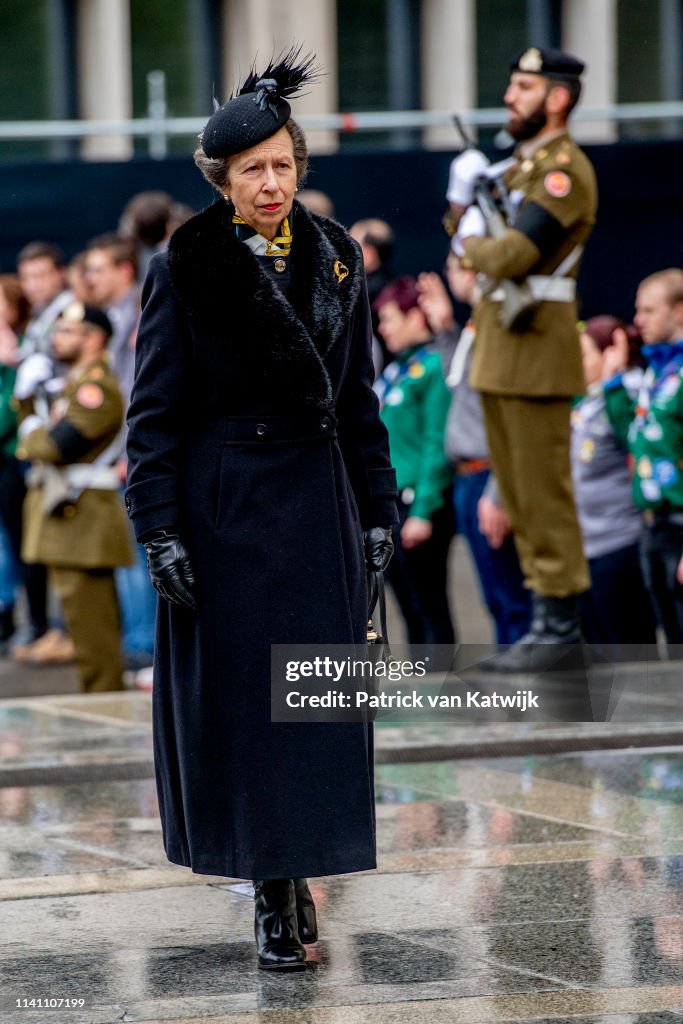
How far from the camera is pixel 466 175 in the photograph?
8086 mm

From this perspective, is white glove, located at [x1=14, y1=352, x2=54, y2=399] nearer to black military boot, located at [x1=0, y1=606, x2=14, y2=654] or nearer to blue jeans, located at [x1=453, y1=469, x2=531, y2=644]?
black military boot, located at [x1=0, y1=606, x2=14, y2=654]

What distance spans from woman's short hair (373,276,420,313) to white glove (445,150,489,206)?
3.03ft

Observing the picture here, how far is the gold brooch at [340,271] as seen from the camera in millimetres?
4746

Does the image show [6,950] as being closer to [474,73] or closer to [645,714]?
[645,714]

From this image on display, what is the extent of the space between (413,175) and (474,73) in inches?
89.1

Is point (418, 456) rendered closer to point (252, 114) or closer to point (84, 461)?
point (84, 461)

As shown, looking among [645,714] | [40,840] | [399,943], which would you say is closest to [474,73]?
[645,714]

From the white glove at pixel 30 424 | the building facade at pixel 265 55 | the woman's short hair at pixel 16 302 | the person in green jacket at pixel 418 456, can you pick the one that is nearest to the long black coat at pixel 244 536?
the person in green jacket at pixel 418 456

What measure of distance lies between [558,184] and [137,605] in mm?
3452

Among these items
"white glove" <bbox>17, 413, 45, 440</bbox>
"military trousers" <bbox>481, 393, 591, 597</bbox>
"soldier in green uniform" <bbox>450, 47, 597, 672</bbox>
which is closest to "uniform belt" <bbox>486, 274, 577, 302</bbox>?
"soldier in green uniform" <bbox>450, 47, 597, 672</bbox>

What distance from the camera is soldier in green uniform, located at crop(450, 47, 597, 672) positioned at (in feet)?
25.8

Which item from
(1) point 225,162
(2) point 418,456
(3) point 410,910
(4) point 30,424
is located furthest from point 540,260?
(3) point 410,910

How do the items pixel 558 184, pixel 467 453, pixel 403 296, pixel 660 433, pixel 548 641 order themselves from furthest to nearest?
pixel 403 296 < pixel 467 453 < pixel 660 433 < pixel 548 641 < pixel 558 184

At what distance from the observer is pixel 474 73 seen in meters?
12.6
